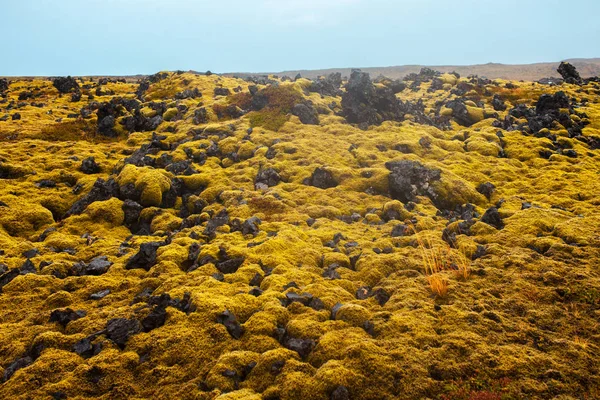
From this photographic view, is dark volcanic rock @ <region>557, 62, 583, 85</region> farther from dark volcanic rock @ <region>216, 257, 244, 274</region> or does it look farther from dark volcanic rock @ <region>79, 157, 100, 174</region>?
dark volcanic rock @ <region>79, 157, 100, 174</region>

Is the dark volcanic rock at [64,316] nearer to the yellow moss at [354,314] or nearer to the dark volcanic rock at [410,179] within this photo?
the yellow moss at [354,314]

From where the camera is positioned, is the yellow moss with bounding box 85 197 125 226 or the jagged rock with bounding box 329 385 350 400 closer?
the jagged rock with bounding box 329 385 350 400

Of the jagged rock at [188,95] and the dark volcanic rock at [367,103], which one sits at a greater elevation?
the jagged rock at [188,95]

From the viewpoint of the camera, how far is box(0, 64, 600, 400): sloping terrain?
281 inches

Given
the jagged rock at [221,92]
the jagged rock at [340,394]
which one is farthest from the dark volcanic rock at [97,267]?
the jagged rock at [221,92]

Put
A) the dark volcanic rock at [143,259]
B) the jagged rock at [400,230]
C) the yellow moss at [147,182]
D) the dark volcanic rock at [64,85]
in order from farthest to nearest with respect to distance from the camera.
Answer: the dark volcanic rock at [64,85]
the yellow moss at [147,182]
the jagged rock at [400,230]
the dark volcanic rock at [143,259]

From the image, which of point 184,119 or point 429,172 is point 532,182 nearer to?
point 429,172

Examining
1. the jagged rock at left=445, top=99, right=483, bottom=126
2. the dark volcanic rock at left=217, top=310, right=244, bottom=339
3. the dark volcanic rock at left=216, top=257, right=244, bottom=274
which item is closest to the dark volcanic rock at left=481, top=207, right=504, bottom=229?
the dark volcanic rock at left=216, top=257, right=244, bottom=274

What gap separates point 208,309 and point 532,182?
16.6 metres

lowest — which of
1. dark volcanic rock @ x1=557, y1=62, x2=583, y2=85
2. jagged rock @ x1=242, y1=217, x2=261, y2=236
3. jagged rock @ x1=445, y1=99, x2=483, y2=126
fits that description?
jagged rock @ x1=242, y1=217, x2=261, y2=236

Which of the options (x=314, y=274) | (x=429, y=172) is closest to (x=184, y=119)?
(x=429, y=172)

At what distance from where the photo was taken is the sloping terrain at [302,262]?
7.13 metres

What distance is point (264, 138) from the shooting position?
22.9 metres

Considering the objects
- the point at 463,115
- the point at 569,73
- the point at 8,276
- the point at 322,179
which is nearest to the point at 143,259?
the point at 8,276
